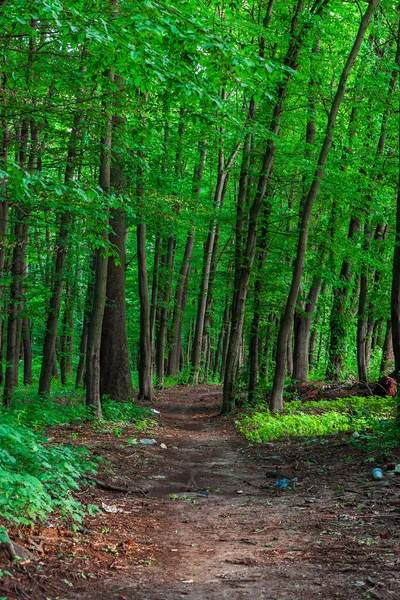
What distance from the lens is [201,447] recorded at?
36.9 feet

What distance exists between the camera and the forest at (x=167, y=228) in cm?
545

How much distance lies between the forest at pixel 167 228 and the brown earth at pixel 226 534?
48mm

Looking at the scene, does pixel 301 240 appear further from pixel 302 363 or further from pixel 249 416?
pixel 302 363

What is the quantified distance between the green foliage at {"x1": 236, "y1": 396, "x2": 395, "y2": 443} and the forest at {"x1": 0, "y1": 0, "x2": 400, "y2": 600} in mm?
76

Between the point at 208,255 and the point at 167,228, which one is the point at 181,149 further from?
the point at 208,255

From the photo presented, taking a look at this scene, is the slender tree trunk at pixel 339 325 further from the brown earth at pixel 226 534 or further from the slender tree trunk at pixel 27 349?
the slender tree trunk at pixel 27 349

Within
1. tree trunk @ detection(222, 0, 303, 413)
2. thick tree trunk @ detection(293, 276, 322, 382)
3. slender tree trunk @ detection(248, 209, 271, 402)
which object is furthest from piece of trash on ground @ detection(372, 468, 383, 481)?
thick tree trunk @ detection(293, 276, 322, 382)

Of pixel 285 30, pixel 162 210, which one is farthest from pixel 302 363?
pixel 285 30

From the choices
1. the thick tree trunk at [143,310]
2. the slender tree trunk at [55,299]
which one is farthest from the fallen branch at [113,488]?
the thick tree trunk at [143,310]

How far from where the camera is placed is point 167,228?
16.9 metres

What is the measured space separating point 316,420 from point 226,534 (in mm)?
6937

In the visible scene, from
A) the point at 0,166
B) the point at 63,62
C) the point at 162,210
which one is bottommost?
the point at 0,166

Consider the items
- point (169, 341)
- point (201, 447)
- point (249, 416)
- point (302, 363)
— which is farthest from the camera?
point (169, 341)

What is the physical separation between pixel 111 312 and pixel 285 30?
8210mm
